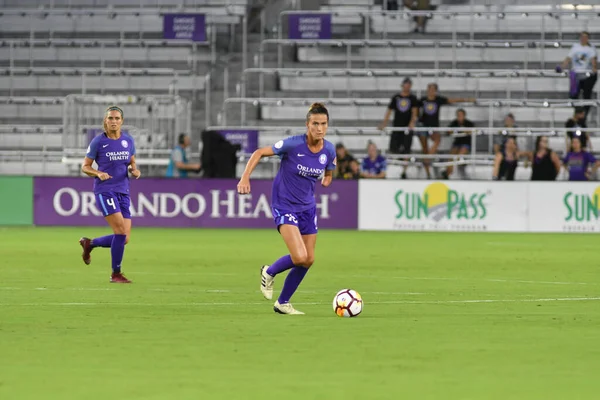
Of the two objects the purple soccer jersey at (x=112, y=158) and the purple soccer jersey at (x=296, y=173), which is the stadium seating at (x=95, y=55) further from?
the purple soccer jersey at (x=296, y=173)

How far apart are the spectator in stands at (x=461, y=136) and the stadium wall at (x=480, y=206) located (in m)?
2.19

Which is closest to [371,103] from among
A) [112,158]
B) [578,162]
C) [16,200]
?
[578,162]

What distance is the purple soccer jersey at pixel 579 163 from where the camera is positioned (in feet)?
97.9

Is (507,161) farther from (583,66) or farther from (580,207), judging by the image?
(583,66)

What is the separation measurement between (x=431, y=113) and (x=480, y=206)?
10.6 feet

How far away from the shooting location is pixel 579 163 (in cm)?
2986

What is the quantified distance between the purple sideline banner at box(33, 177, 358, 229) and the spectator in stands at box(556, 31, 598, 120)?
705 centimetres

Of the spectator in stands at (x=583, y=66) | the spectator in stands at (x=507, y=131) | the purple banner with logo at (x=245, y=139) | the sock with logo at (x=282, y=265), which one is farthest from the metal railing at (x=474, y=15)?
the sock with logo at (x=282, y=265)

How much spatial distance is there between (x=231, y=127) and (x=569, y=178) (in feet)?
29.5

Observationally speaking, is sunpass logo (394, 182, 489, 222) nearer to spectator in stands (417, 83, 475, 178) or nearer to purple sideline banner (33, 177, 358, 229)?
purple sideline banner (33, 177, 358, 229)

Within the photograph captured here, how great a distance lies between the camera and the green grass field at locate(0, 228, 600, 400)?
7.49m

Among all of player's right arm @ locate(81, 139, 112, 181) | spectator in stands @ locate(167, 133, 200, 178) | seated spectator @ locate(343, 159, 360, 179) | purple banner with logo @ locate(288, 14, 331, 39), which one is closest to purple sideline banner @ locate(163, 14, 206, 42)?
purple banner with logo @ locate(288, 14, 331, 39)

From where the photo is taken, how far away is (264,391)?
7.23 meters

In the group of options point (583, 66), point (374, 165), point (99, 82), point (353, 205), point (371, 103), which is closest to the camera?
point (353, 205)
